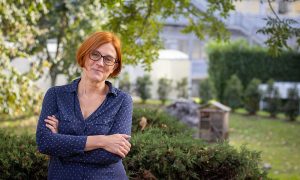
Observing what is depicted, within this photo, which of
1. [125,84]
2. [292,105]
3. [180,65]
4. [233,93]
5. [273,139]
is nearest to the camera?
[273,139]

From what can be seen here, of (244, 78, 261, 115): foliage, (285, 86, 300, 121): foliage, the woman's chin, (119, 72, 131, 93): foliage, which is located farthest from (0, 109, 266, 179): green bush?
(119, 72, 131, 93): foliage

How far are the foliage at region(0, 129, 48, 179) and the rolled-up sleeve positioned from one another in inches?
41.4

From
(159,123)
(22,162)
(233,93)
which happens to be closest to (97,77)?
(22,162)

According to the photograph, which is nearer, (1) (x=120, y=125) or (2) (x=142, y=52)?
(1) (x=120, y=125)

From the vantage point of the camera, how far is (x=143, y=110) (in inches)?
232

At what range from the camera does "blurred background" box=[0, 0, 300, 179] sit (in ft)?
23.0

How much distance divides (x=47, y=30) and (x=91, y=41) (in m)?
12.1

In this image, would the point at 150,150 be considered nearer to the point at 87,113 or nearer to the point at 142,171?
the point at 142,171

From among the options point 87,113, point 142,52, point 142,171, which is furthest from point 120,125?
point 142,52

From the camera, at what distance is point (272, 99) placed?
60.1ft

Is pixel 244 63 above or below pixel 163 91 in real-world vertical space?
above

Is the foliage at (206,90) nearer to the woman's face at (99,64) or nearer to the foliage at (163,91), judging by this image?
the foliage at (163,91)

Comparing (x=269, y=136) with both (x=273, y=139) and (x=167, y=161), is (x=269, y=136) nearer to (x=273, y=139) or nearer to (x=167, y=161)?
(x=273, y=139)

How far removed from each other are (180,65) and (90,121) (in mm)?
25667
